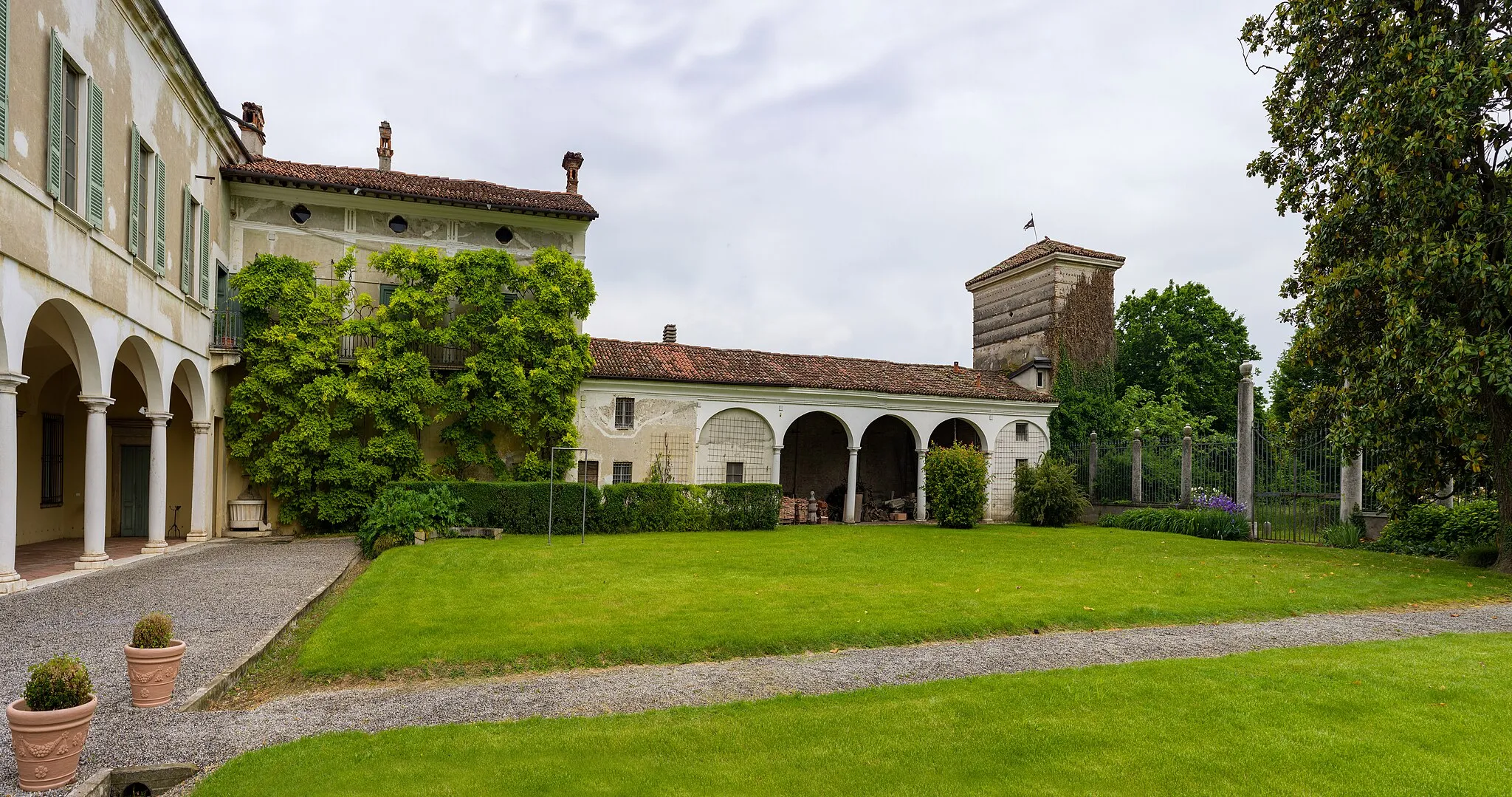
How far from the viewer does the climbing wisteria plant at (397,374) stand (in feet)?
59.5

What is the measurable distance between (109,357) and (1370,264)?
18.8 metres

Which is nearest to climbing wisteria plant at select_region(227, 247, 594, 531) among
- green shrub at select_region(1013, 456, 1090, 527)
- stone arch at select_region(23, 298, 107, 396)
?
stone arch at select_region(23, 298, 107, 396)

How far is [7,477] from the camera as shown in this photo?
9664 millimetres

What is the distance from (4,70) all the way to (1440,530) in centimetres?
2260

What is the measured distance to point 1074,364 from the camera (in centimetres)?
2753

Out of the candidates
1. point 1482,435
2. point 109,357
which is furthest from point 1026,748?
point 109,357

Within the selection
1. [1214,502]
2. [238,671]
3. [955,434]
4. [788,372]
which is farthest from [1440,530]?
[238,671]

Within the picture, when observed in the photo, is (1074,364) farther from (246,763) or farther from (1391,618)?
(246,763)

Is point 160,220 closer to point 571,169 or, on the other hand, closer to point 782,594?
point 571,169

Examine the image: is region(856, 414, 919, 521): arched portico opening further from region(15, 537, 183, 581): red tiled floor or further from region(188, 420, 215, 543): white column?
region(15, 537, 183, 581): red tiled floor

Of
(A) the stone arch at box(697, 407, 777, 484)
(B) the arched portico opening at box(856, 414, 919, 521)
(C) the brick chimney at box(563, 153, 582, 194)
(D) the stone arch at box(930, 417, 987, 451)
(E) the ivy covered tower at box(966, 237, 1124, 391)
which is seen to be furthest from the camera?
(B) the arched portico opening at box(856, 414, 919, 521)

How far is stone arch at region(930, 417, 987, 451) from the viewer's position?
26516 mm

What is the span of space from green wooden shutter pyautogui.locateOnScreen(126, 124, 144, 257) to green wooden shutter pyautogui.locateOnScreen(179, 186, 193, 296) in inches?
88.9

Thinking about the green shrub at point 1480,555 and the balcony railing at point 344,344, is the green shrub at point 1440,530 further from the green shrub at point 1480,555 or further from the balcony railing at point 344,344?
the balcony railing at point 344,344
